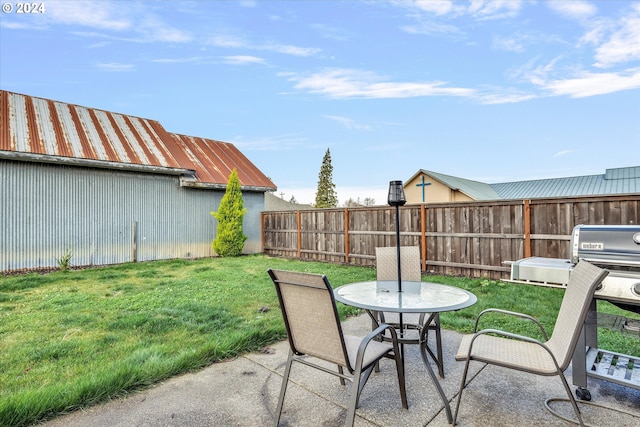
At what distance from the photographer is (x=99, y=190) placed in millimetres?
8742

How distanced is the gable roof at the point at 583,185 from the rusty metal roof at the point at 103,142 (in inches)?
802

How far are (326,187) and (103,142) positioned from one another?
71.1ft

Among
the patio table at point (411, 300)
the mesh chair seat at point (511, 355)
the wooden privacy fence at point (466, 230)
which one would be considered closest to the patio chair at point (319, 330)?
the patio table at point (411, 300)

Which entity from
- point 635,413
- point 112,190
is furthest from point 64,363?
point 112,190

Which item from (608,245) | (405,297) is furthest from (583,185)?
(405,297)

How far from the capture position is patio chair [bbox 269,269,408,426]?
5.23 ft

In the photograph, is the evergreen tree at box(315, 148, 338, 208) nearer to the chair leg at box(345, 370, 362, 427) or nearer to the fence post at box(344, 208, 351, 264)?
the fence post at box(344, 208, 351, 264)

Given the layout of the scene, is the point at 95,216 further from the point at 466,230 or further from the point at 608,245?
the point at 608,245

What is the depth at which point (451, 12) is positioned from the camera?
661 cm

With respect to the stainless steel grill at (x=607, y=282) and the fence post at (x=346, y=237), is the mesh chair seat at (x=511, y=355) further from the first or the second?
the fence post at (x=346, y=237)

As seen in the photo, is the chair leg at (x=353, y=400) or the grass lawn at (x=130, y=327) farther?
the grass lawn at (x=130, y=327)

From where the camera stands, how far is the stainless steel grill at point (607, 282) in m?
1.96

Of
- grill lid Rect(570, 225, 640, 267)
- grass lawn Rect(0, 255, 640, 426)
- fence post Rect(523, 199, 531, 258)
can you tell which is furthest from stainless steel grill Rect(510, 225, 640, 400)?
fence post Rect(523, 199, 531, 258)

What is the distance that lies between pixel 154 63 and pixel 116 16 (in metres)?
1.84
